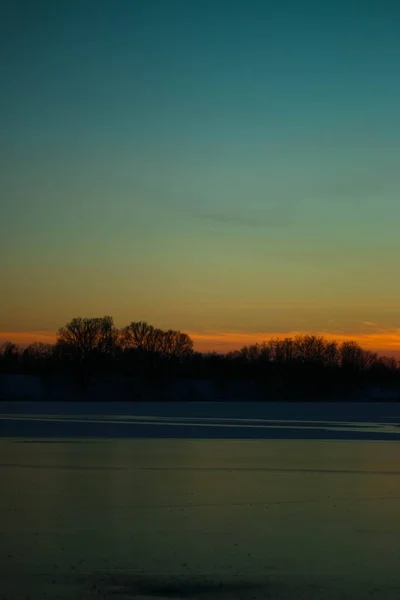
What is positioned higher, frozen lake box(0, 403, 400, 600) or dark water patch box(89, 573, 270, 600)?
frozen lake box(0, 403, 400, 600)

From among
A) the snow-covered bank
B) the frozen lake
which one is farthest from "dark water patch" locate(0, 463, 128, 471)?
the snow-covered bank

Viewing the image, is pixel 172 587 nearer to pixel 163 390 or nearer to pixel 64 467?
pixel 64 467

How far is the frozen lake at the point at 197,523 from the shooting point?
8867 millimetres

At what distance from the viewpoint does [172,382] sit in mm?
122438

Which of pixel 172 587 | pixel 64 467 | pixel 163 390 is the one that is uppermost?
pixel 163 390

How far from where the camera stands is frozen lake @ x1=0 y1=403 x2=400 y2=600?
887 cm

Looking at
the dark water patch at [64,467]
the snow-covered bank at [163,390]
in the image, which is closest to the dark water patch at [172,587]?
the dark water patch at [64,467]

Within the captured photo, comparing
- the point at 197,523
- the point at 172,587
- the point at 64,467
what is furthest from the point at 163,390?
the point at 172,587

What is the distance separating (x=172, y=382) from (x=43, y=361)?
62.5 ft

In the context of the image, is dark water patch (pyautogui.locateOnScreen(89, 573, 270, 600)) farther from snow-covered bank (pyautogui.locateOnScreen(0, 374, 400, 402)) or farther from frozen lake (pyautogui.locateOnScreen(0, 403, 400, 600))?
snow-covered bank (pyautogui.locateOnScreen(0, 374, 400, 402))

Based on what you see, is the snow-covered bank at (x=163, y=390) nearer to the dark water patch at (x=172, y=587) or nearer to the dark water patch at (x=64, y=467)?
the dark water patch at (x=64, y=467)

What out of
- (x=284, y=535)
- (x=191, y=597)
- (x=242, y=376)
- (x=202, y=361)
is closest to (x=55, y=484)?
(x=284, y=535)

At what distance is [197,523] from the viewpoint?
12258 mm

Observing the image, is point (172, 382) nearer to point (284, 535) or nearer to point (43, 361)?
point (43, 361)
